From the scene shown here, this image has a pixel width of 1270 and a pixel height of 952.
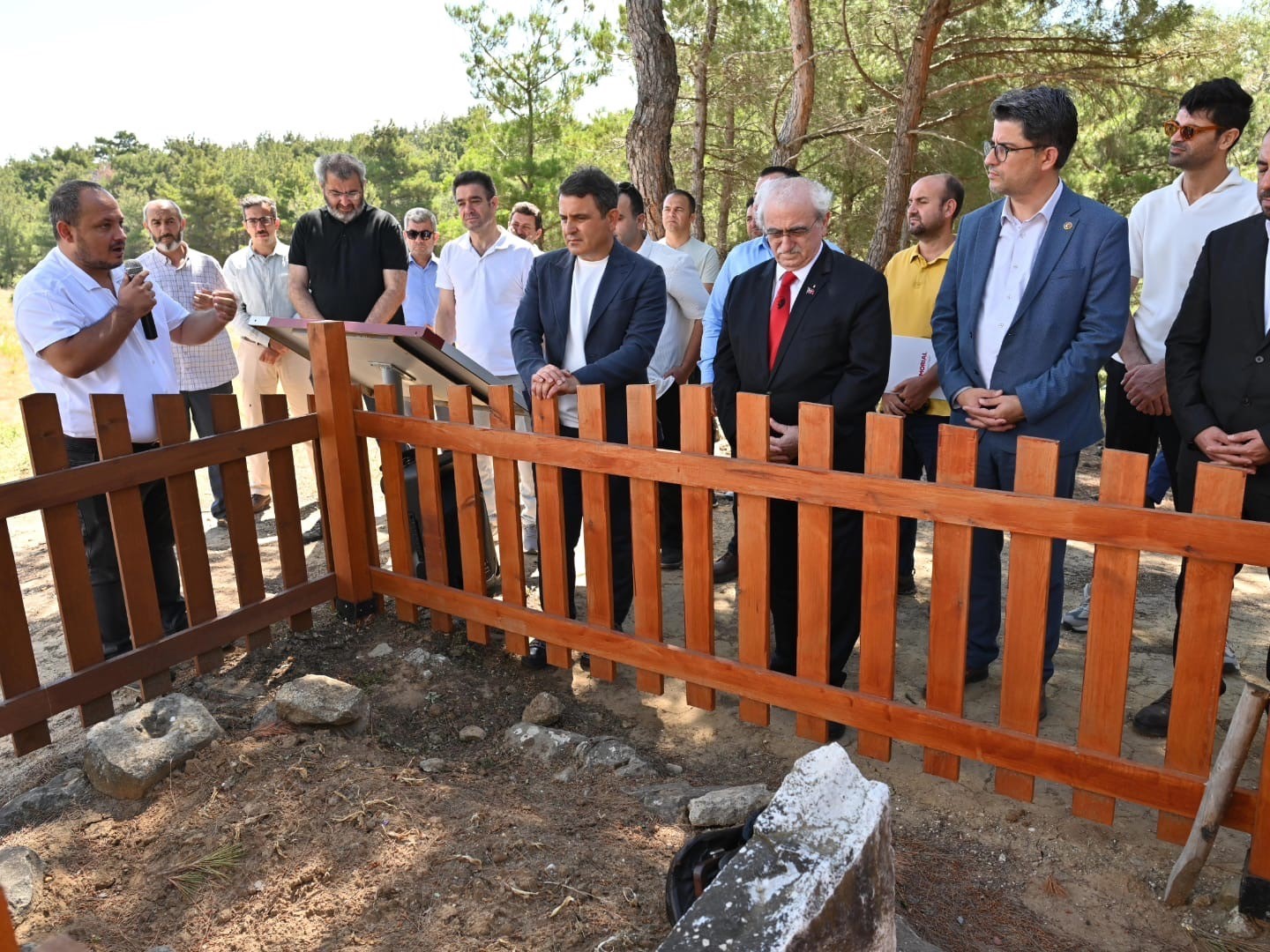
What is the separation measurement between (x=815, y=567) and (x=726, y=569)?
2.10m

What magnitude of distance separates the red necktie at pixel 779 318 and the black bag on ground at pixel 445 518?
1.48 metres

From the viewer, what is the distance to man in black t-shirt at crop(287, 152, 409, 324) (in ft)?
18.4

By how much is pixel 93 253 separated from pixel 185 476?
3.42 ft

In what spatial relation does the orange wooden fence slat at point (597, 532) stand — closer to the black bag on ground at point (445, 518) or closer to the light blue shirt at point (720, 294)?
the black bag on ground at point (445, 518)

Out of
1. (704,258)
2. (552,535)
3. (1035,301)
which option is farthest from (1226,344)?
(704,258)

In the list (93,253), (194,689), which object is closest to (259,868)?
(194,689)

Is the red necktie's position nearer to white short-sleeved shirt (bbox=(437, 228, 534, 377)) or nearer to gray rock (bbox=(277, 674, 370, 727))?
gray rock (bbox=(277, 674, 370, 727))

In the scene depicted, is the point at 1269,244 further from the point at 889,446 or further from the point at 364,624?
the point at 364,624

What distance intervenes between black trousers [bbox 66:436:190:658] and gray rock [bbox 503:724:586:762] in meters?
1.55

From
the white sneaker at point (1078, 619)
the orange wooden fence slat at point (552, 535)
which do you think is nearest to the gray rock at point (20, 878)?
the orange wooden fence slat at point (552, 535)

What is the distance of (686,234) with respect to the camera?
6.06 m

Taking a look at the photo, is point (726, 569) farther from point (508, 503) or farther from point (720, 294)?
point (508, 503)

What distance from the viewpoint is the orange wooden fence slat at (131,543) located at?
3.33 metres

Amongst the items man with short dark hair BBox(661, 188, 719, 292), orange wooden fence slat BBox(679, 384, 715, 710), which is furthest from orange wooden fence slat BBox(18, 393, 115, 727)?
man with short dark hair BBox(661, 188, 719, 292)
